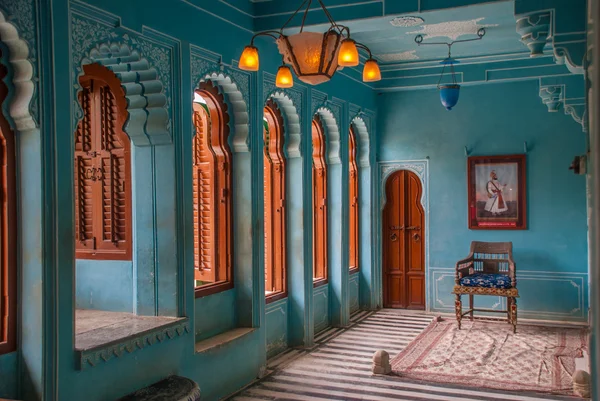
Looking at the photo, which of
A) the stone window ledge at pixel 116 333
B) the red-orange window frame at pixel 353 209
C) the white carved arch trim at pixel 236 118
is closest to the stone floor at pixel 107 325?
the stone window ledge at pixel 116 333

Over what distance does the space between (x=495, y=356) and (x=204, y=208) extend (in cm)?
365

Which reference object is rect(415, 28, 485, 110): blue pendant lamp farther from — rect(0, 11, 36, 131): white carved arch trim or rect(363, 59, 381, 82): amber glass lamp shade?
rect(0, 11, 36, 131): white carved arch trim

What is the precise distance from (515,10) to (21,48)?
360 centimetres

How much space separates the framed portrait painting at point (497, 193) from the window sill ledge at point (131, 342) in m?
5.64

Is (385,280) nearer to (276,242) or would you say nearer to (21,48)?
(276,242)

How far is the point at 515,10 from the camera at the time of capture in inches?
198

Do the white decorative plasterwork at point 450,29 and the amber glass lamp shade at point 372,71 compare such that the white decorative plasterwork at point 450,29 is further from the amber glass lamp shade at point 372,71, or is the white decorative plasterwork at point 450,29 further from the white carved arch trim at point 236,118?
the amber glass lamp shade at point 372,71

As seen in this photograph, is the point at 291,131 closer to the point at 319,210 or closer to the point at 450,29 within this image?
the point at 319,210

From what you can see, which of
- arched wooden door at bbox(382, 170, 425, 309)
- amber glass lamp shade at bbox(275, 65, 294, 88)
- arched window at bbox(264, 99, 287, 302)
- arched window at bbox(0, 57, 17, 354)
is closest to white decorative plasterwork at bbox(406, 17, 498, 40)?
arched window at bbox(264, 99, 287, 302)

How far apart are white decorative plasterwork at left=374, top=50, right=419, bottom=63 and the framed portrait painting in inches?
68.9

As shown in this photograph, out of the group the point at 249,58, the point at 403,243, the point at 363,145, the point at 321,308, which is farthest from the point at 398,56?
the point at 249,58

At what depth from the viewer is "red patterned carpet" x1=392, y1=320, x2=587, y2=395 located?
20.6 ft

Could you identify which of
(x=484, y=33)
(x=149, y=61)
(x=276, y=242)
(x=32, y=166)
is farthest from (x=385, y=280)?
(x=32, y=166)

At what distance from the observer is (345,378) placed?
646 cm
